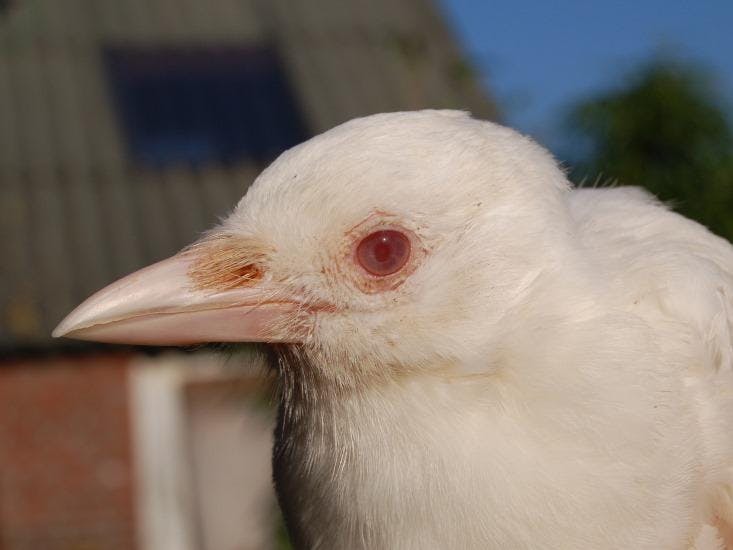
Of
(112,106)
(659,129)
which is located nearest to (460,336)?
(659,129)

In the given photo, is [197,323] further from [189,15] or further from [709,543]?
[189,15]

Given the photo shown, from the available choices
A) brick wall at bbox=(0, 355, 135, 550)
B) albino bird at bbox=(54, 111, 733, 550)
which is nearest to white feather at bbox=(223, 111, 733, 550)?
albino bird at bbox=(54, 111, 733, 550)

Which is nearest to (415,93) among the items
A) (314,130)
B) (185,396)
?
(314,130)

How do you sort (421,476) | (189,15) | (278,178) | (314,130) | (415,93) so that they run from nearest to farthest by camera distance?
(421,476) < (278,178) < (415,93) < (314,130) < (189,15)

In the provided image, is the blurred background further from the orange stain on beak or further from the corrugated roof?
the orange stain on beak

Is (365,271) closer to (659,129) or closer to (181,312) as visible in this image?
(181,312)

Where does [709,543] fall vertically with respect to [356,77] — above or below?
below
